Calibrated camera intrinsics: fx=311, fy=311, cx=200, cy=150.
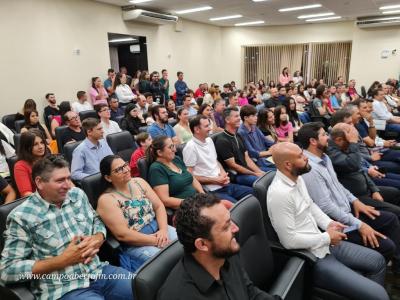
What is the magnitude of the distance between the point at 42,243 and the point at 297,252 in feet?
4.18

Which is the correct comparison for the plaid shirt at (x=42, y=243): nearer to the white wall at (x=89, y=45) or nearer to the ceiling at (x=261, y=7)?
the white wall at (x=89, y=45)

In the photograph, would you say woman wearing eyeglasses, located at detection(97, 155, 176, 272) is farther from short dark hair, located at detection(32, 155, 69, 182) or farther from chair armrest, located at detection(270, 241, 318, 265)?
chair armrest, located at detection(270, 241, 318, 265)

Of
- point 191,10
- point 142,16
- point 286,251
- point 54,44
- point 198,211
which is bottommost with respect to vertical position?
point 286,251

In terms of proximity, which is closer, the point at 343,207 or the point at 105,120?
the point at 343,207

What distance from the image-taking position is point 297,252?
1.63m

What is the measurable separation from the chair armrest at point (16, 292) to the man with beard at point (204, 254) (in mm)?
651

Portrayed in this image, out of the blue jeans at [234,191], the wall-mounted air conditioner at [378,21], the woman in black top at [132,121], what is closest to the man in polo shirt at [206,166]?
the blue jeans at [234,191]

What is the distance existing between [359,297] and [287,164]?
2.47 ft

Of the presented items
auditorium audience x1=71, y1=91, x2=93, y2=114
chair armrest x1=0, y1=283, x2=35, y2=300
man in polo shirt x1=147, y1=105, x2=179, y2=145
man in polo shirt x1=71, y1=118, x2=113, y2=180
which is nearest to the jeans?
chair armrest x1=0, y1=283, x2=35, y2=300

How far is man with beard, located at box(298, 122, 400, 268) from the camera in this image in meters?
2.00

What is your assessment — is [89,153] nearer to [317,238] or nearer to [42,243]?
[42,243]

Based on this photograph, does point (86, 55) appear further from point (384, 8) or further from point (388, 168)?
point (384, 8)

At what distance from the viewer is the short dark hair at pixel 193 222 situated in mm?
1142

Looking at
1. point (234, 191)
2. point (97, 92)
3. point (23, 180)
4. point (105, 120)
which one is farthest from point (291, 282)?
point (97, 92)
